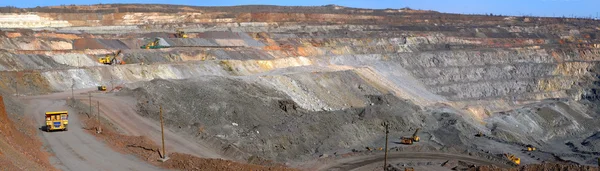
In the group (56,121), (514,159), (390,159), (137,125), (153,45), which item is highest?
(153,45)

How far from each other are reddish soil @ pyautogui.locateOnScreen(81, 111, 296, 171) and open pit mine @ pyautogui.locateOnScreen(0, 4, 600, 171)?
0.11 m

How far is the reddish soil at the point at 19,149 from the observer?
21719 millimetres

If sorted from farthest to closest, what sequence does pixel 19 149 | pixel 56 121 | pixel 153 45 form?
pixel 153 45 → pixel 56 121 → pixel 19 149

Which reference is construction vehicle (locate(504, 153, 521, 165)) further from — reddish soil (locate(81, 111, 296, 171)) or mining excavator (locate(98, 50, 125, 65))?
mining excavator (locate(98, 50, 125, 65))

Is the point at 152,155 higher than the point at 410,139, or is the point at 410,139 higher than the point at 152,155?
the point at 152,155

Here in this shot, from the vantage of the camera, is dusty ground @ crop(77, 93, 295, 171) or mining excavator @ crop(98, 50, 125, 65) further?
mining excavator @ crop(98, 50, 125, 65)

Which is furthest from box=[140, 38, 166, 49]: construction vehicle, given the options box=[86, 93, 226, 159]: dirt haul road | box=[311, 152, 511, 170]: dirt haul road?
box=[311, 152, 511, 170]: dirt haul road

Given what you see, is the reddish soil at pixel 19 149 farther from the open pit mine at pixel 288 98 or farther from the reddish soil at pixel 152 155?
the reddish soil at pixel 152 155

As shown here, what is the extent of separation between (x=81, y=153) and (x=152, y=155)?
2.96 m

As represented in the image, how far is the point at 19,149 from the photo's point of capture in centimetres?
2439

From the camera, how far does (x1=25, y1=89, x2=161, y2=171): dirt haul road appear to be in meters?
24.5

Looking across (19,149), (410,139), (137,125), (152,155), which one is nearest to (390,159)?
(410,139)

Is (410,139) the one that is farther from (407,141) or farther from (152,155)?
(152,155)

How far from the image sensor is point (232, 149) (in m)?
31.7
